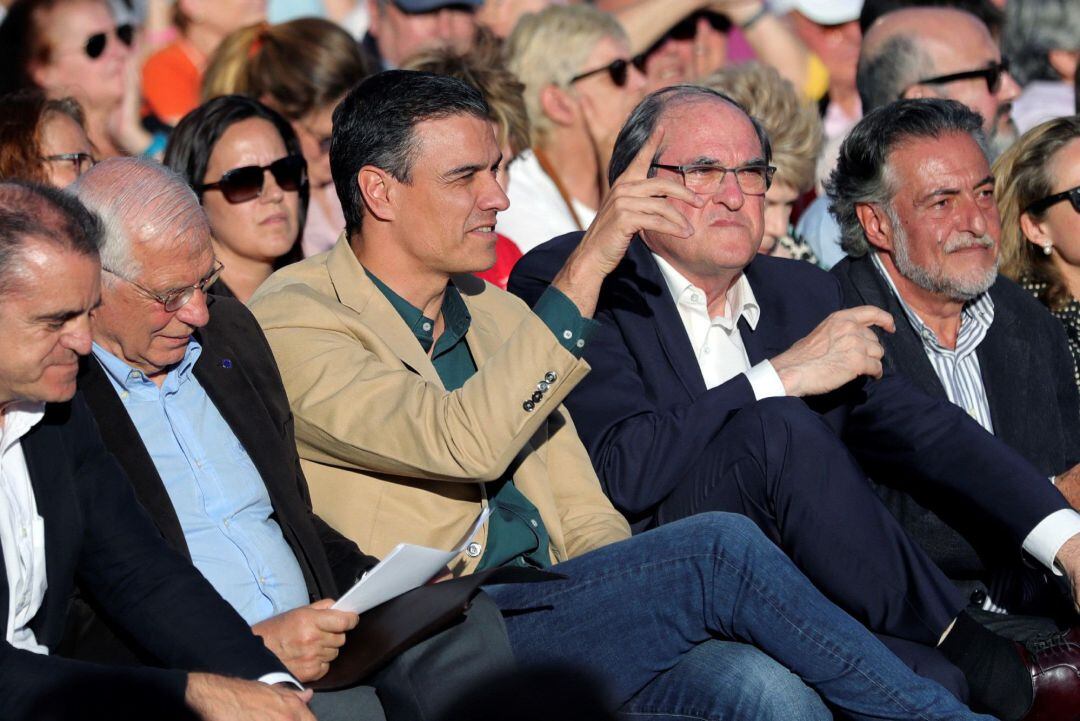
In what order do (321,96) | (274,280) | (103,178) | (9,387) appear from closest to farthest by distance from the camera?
(9,387) → (103,178) → (274,280) → (321,96)

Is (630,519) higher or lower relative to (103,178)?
lower

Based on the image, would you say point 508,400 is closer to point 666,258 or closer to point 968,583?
point 666,258

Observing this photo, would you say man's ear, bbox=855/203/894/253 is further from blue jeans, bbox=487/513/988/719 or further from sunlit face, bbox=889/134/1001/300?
blue jeans, bbox=487/513/988/719

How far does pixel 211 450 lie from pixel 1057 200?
11.0 ft

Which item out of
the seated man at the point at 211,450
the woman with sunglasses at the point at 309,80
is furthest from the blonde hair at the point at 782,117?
the seated man at the point at 211,450

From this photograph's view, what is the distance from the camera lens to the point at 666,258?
15.4ft

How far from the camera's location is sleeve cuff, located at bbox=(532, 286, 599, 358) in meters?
3.78

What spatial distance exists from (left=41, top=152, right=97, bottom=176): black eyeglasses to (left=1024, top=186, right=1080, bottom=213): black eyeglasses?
11.0ft

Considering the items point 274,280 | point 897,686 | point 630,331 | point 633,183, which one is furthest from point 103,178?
point 897,686

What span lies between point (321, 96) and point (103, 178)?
276 cm

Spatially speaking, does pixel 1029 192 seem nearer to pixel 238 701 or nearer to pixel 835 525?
pixel 835 525

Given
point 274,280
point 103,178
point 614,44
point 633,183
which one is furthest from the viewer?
point 614,44

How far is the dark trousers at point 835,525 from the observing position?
403cm

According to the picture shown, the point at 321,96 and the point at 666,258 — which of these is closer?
the point at 666,258
